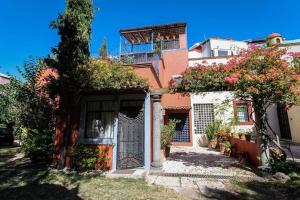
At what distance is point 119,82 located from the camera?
8.18 metres

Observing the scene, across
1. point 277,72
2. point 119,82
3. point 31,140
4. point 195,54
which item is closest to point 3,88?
point 31,140

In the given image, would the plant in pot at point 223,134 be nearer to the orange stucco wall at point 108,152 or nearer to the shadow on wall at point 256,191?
the shadow on wall at point 256,191

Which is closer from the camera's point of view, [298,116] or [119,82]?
[119,82]

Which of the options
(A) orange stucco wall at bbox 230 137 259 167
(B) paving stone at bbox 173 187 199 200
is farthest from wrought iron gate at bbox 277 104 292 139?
(B) paving stone at bbox 173 187 199 200

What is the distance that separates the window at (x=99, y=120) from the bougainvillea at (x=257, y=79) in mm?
2977

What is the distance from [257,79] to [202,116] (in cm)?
1145

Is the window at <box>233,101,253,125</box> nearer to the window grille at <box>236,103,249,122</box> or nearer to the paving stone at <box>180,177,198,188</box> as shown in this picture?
the window grille at <box>236,103,249,122</box>

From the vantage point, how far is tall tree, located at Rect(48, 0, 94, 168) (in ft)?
27.5

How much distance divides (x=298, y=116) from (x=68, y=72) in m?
15.4

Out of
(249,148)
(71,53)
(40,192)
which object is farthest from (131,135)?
(249,148)

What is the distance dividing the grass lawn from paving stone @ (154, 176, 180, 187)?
0.52 meters

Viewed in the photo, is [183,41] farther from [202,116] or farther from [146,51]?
[202,116]

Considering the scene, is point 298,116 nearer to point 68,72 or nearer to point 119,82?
point 119,82

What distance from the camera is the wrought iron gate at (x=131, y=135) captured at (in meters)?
8.86
